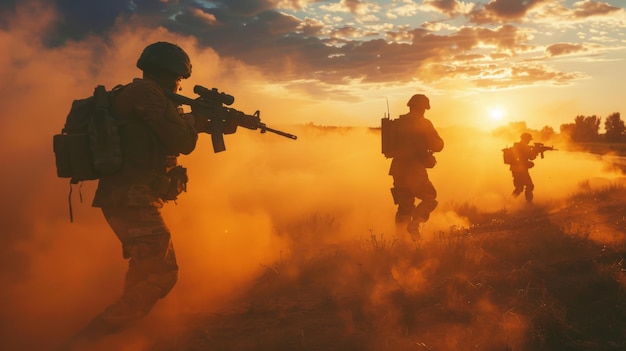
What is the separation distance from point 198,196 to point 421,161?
6004mm

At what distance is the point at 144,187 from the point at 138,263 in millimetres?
641

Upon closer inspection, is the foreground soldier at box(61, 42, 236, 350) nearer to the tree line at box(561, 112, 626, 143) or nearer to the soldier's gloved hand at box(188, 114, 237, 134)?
the soldier's gloved hand at box(188, 114, 237, 134)

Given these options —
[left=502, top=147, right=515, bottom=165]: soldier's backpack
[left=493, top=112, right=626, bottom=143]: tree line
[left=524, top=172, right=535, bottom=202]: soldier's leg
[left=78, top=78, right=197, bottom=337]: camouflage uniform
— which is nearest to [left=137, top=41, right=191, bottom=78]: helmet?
[left=78, top=78, right=197, bottom=337]: camouflage uniform

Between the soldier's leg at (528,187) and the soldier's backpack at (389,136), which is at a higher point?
the soldier's backpack at (389,136)

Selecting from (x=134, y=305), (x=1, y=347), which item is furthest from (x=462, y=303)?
(x=1, y=347)

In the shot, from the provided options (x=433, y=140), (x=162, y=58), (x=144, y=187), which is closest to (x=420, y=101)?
(x=433, y=140)

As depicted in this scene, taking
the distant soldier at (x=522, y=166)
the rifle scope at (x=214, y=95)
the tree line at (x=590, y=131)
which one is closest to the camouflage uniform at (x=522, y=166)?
the distant soldier at (x=522, y=166)

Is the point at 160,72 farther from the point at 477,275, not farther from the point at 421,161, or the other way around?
the point at 421,161

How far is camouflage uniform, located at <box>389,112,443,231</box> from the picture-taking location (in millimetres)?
7793

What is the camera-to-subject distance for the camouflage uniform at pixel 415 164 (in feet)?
25.6

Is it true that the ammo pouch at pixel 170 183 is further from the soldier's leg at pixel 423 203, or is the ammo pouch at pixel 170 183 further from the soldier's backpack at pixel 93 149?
the soldier's leg at pixel 423 203

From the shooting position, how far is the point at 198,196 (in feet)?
39.0

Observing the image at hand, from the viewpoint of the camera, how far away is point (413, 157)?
7863 mm

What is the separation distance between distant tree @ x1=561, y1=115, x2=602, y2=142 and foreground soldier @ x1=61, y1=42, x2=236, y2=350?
7755 centimetres
